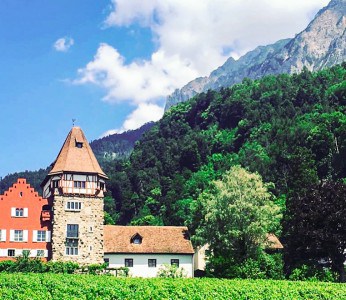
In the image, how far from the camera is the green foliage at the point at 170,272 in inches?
2467

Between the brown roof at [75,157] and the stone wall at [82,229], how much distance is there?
3708 millimetres

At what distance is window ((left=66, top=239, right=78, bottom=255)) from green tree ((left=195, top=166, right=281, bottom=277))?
16.2 meters

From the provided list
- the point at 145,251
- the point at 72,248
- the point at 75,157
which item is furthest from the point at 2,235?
the point at 145,251

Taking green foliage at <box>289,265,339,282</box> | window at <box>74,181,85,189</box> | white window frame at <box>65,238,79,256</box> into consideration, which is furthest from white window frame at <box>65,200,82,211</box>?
green foliage at <box>289,265,339,282</box>

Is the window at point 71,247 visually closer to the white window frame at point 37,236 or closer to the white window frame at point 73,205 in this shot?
the white window frame at point 37,236

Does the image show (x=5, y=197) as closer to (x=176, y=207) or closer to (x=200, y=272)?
(x=200, y=272)

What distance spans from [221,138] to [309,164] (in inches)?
2305

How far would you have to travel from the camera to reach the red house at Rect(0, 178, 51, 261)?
212 feet

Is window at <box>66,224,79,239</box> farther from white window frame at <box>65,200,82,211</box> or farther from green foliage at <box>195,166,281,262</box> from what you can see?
green foliage at <box>195,166,281,262</box>

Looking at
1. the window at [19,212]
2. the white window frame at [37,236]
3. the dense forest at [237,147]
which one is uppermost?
the dense forest at [237,147]

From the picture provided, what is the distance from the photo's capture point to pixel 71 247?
2581 inches

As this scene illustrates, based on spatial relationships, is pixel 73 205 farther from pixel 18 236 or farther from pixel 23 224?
pixel 18 236

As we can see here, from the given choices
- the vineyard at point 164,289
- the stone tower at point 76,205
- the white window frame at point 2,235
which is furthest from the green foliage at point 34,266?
the vineyard at point 164,289

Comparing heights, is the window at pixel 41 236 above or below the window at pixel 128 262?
above
